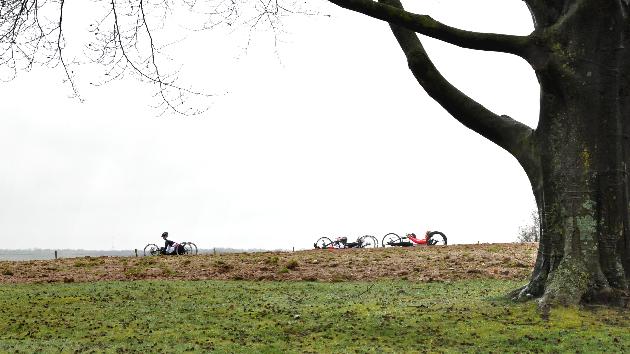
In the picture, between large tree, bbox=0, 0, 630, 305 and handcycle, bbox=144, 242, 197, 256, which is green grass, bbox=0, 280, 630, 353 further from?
handcycle, bbox=144, 242, 197, 256

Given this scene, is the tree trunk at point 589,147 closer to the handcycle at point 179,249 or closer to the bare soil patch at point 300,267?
the bare soil patch at point 300,267

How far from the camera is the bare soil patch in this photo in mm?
15258

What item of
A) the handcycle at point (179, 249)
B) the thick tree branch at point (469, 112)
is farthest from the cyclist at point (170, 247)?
the thick tree branch at point (469, 112)

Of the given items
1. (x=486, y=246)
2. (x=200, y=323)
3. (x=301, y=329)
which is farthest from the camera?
(x=486, y=246)

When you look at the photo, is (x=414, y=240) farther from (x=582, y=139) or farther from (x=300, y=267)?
(x=582, y=139)

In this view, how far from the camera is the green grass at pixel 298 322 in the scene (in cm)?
799

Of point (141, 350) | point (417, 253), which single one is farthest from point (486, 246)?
point (141, 350)

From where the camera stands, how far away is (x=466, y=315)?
930 cm

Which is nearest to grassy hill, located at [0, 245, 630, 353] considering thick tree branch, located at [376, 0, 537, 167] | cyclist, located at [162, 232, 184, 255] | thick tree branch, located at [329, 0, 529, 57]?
thick tree branch, located at [376, 0, 537, 167]

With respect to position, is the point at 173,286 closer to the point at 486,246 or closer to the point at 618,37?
the point at 618,37

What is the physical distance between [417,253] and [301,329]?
1064 cm

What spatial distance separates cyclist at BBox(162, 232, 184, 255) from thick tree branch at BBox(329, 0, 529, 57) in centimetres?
2109

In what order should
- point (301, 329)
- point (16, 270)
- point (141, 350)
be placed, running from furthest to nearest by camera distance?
point (16, 270)
point (301, 329)
point (141, 350)

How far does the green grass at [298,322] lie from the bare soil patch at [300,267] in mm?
2337
